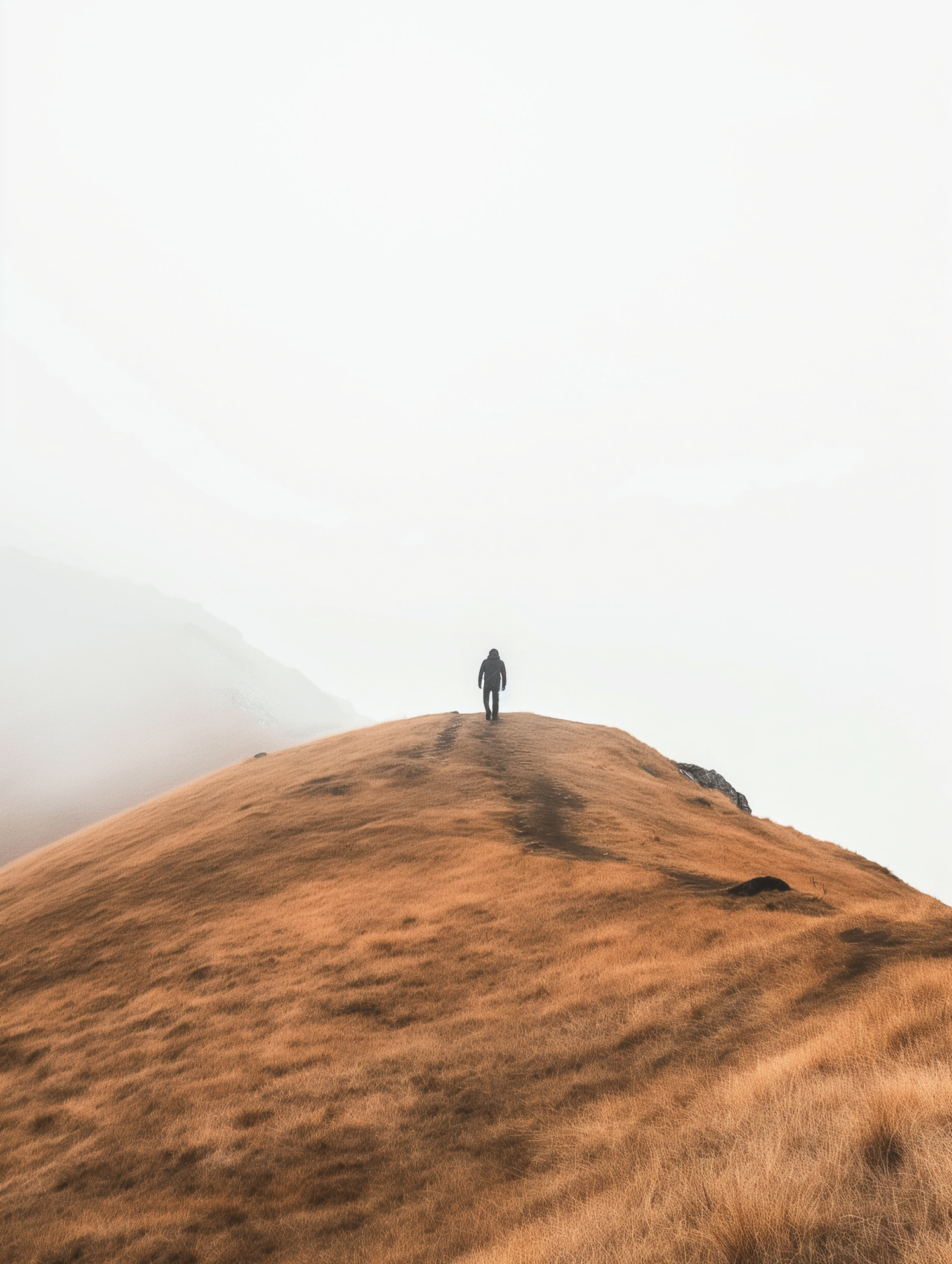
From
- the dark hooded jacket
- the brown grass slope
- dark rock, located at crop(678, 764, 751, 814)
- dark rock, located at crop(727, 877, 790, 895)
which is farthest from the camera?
dark rock, located at crop(678, 764, 751, 814)

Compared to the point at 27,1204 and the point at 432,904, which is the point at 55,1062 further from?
the point at 432,904

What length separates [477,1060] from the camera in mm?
7688

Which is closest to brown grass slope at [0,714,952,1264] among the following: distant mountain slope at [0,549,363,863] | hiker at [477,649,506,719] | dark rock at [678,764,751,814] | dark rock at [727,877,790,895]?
dark rock at [727,877,790,895]

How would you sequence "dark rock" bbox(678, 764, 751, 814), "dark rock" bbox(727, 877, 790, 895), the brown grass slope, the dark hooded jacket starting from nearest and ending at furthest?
the brown grass slope → "dark rock" bbox(727, 877, 790, 895) → the dark hooded jacket → "dark rock" bbox(678, 764, 751, 814)

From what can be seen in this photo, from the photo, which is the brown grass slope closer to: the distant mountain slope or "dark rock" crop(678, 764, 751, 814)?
"dark rock" crop(678, 764, 751, 814)

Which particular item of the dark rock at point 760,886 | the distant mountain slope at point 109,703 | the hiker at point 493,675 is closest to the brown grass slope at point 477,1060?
the dark rock at point 760,886

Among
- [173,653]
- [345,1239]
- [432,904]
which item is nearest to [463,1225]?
[345,1239]

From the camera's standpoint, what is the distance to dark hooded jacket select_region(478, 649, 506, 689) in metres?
28.4

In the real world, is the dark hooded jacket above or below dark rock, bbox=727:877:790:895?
above

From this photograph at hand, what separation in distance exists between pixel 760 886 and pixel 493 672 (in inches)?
695

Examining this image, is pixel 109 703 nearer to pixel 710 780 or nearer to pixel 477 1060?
pixel 710 780

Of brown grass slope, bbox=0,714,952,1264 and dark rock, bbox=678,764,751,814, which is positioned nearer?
brown grass slope, bbox=0,714,952,1264

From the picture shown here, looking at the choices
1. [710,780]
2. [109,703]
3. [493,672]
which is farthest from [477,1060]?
[109,703]

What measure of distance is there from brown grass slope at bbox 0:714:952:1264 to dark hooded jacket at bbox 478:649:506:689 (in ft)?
39.1
